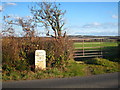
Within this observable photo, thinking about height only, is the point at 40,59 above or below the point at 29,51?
below

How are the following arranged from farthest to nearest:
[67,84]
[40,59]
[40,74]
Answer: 1. [40,59]
2. [40,74]
3. [67,84]

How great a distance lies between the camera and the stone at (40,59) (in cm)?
812

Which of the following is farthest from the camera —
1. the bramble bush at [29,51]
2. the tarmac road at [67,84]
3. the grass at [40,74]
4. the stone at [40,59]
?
the stone at [40,59]

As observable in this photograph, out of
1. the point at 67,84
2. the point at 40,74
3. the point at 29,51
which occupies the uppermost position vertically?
the point at 29,51

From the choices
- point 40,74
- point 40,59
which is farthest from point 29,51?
point 40,74

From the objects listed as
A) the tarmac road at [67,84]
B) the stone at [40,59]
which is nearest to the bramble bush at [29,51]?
the stone at [40,59]

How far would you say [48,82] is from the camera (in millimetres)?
6480

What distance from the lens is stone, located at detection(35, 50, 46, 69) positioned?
8.12 metres

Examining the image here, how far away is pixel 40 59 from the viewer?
818 centimetres

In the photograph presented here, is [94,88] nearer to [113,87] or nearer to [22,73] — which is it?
[113,87]

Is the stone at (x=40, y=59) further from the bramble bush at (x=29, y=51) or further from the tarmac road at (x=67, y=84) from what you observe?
the tarmac road at (x=67, y=84)

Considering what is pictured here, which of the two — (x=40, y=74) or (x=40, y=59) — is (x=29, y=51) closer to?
(x=40, y=59)

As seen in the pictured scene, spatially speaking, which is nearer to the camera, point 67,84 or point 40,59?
point 67,84

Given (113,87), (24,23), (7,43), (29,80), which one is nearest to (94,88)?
(113,87)
